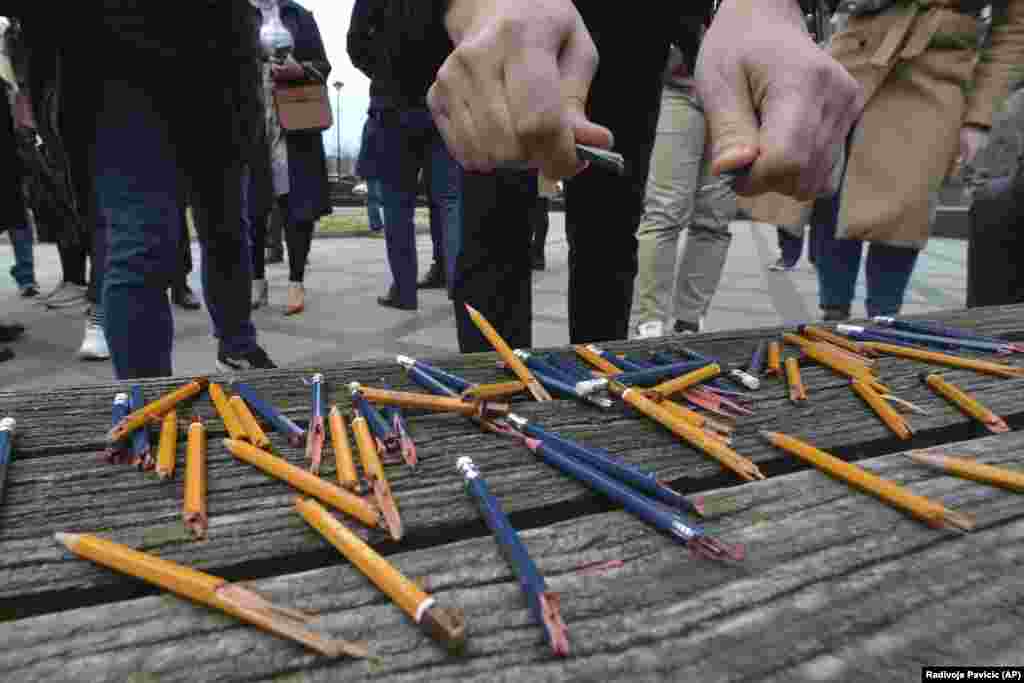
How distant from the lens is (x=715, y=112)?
1.10m

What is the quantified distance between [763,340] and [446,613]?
118 cm

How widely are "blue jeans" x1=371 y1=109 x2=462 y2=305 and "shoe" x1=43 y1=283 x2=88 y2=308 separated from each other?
2.50 meters

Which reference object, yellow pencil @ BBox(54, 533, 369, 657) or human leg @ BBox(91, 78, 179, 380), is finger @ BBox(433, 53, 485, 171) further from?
human leg @ BBox(91, 78, 179, 380)

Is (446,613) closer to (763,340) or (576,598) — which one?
(576,598)

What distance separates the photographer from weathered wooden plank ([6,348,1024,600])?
606 mm

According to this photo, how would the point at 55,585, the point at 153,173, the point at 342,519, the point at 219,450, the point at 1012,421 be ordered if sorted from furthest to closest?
1. the point at 153,173
2. the point at 1012,421
3. the point at 219,450
4. the point at 342,519
5. the point at 55,585

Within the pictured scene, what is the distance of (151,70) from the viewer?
6.62 ft

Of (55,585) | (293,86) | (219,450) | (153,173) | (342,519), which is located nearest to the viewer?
(55,585)

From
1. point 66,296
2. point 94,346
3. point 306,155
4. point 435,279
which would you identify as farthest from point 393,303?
point 66,296

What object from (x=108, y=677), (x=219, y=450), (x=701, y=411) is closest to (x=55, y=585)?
(x=108, y=677)

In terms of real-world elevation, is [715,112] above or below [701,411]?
above

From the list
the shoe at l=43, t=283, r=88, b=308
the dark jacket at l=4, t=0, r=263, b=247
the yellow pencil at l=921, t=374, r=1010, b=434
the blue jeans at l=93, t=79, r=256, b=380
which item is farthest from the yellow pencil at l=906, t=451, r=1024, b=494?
the shoe at l=43, t=283, r=88, b=308

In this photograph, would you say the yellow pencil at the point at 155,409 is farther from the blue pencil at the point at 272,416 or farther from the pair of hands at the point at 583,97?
the pair of hands at the point at 583,97

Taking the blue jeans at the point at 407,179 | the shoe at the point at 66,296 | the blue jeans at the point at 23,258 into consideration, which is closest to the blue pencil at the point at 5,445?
the blue jeans at the point at 407,179
